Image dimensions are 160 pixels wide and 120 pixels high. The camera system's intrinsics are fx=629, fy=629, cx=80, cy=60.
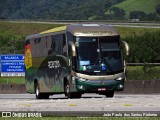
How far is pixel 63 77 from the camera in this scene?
30.6 meters

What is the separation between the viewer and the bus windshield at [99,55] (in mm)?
28938

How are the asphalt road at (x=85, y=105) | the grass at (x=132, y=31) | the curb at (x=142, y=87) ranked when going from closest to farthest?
the asphalt road at (x=85, y=105), the curb at (x=142, y=87), the grass at (x=132, y=31)

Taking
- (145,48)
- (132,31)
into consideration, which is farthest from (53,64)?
(132,31)

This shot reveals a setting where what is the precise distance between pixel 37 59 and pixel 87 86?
574cm

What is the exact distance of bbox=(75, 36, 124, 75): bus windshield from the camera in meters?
28.9

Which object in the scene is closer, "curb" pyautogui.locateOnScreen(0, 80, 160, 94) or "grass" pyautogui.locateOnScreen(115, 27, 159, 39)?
"curb" pyautogui.locateOnScreen(0, 80, 160, 94)

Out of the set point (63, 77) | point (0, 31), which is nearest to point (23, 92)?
point (63, 77)

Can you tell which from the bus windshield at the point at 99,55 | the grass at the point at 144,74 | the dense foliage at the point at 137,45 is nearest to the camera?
the bus windshield at the point at 99,55

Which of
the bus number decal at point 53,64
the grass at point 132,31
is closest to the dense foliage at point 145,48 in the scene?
the grass at point 132,31

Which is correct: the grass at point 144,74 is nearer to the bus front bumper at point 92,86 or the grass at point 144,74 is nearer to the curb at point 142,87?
the curb at point 142,87

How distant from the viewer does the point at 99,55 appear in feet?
95.1

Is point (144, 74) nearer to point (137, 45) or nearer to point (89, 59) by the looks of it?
point (89, 59)

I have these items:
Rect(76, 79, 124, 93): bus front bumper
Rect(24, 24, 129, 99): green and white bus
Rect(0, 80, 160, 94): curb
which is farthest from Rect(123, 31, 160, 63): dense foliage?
Rect(76, 79, 124, 93): bus front bumper

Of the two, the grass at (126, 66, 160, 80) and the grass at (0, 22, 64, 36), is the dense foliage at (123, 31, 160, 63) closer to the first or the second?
the grass at (0, 22, 64, 36)
